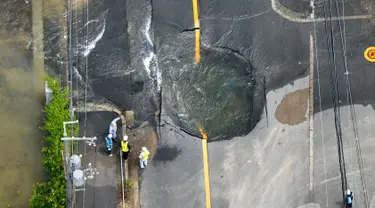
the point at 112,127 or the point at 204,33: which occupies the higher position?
the point at 204,33

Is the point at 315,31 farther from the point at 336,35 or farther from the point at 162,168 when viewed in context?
the point at 162,168

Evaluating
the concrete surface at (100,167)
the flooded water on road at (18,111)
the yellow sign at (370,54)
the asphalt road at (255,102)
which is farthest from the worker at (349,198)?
the flooded water on road at (18,111)

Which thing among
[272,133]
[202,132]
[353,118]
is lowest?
[272,133]

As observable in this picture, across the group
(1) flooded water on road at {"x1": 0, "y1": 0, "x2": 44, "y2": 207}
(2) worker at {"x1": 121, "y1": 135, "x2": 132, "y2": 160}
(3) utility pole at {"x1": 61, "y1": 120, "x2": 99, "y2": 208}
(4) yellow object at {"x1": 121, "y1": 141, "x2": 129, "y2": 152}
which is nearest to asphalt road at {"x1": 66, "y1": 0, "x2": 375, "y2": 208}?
(3) utility pole at {"x1": 61, "y1": 120, "x2": 99, "y2": 208}

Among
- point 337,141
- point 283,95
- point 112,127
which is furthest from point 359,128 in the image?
point 112,127

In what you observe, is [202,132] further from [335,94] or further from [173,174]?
[335,94]

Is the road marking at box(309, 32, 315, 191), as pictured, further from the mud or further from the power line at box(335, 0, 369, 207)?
the power line at box(335, 0, 369, 207)

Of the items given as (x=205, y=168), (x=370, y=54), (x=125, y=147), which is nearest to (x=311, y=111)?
(x=370, y=54)
